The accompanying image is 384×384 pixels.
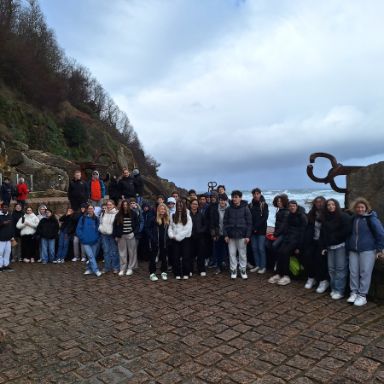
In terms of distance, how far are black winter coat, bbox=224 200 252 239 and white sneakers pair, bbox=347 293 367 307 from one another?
223 cm

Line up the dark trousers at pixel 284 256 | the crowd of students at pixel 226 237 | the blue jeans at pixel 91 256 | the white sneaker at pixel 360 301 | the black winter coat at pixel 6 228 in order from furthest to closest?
the black winter coat at pixel 6 228, the blue jeans at pixel 91 256, the dark trousers at pixel 284 256, the crowd of students at pixel 226 237, the white sneaker at pixel 360 301

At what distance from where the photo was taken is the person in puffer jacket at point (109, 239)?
26.0ft

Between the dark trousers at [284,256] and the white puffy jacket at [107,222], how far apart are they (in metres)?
3.72

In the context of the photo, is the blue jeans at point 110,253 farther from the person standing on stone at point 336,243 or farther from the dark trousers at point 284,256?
the person standing on stone at point 336,243

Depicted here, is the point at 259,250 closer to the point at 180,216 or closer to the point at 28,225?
the point at 180,216

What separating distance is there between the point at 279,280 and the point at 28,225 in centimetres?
688

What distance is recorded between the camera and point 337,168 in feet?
27.6

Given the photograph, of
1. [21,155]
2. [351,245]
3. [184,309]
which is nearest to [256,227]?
[351,245]

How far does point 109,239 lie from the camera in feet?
26.8

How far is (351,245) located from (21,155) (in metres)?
18.6

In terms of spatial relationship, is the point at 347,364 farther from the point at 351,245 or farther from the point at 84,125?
the point at 84,125

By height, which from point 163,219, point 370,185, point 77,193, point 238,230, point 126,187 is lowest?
point 238,230

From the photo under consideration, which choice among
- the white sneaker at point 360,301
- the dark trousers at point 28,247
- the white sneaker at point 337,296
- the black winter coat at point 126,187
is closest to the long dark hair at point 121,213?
the black winter coat at point 126,187

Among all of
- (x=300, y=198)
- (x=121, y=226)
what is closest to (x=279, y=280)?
(x=121, y=226)
